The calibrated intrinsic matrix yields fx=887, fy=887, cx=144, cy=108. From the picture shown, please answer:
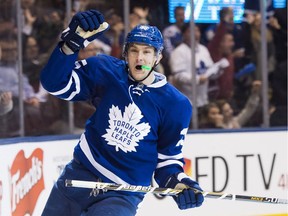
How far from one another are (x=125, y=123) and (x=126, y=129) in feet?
0.08

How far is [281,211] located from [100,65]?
2849mm

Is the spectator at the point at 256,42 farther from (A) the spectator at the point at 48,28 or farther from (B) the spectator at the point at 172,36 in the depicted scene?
(A) the spectator at the point at 48,28

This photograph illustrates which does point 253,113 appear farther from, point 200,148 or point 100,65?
point 100,65

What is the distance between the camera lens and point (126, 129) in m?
3.71

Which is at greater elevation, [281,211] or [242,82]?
[242,82]

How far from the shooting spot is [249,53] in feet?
22.0

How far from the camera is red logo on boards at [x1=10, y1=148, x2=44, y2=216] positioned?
4883mm

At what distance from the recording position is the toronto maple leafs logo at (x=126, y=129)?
3701 mm

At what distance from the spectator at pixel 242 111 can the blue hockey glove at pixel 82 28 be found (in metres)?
3.14

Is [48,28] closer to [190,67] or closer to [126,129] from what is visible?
[190,67]

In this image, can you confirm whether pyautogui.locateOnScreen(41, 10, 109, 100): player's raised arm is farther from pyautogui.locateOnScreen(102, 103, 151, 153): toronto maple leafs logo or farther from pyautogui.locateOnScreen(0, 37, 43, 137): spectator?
pyautogui.locateOnScreen(0, 37, 43, 137): spectator

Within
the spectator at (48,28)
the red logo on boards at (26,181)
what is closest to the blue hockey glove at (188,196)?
the red logo on boards at (26,181)

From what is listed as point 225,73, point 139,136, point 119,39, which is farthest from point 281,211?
point 139,136

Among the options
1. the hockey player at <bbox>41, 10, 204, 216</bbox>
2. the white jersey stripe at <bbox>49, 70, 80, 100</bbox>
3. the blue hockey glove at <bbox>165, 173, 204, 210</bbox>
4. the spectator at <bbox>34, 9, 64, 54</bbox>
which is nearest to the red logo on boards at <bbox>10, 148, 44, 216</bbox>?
the spectator at <bbox>34, 9, 64, 54</bbox>
